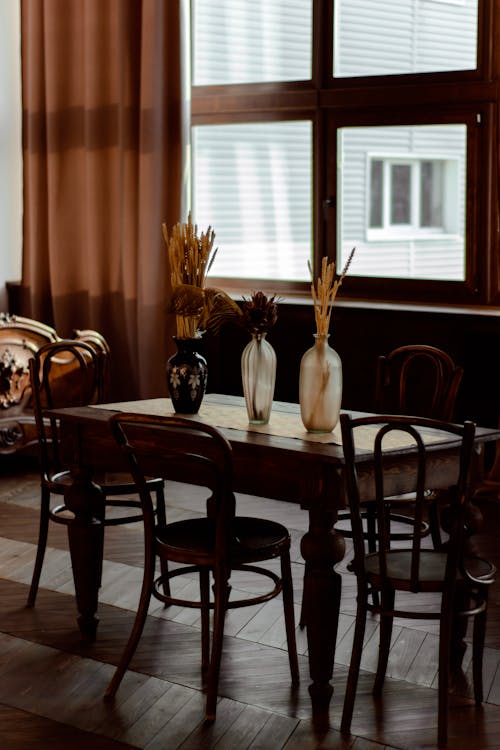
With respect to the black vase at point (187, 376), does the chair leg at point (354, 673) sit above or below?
below

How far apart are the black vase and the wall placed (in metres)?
3.31

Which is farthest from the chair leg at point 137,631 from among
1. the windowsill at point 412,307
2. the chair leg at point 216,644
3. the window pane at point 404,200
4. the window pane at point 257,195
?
the window pane at point 257,195

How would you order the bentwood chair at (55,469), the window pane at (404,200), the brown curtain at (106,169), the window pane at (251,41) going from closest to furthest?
1. the bentwood chair at (55,469)
2. the window pane at (404,200)
3. the window pane at (251,41)
4. the brown curtain at (106,169)

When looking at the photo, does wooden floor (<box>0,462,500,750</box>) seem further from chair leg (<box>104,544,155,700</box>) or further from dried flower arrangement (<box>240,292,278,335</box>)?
dried flower arrangement (<box>240,292,278,335</box>)

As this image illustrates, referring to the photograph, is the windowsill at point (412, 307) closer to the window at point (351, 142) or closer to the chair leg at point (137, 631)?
the window at point (351, 142)

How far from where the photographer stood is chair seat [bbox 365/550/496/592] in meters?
2.76

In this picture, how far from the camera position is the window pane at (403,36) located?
17.4ft

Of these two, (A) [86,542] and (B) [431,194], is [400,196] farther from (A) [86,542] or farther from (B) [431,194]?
(A) [86,542]

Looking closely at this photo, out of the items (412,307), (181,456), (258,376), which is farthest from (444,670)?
(412,307)

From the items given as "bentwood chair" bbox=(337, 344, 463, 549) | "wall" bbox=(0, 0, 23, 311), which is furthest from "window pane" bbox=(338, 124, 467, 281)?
"wall" bbox=(0, 0, 23, 311)

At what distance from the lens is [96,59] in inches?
243

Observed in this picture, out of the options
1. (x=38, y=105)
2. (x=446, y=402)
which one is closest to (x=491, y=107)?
(x=446, y=402)

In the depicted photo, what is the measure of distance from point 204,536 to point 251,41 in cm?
377

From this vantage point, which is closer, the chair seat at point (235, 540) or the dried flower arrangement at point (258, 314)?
the chair seat at point (235, 540)
